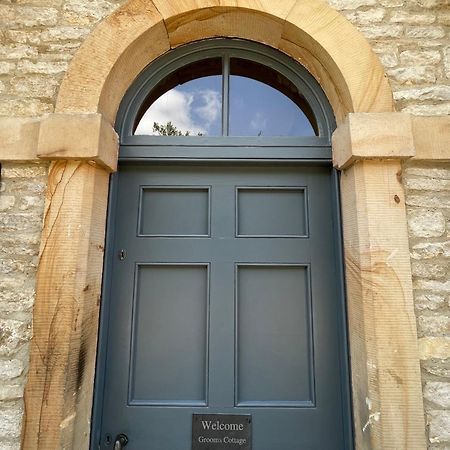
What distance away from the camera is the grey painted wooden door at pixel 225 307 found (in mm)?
2189

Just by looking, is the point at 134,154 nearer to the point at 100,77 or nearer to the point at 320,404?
the point at 100,77

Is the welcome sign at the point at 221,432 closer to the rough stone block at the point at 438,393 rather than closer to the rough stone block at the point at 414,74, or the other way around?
the rough stone block at the point at 438,393

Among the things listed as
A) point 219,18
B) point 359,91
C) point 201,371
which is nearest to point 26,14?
point 219,18

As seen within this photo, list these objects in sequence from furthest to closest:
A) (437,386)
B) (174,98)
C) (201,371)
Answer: (174,98) < (201,371) < (437,386)

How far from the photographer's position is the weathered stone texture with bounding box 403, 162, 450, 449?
193 cm

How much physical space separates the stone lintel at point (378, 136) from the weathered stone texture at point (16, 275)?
1822 mm

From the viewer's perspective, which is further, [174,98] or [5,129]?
[174,98]

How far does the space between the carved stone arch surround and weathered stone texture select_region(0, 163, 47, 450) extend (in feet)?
0.26

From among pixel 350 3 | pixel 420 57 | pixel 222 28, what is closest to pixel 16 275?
pixel 222 28

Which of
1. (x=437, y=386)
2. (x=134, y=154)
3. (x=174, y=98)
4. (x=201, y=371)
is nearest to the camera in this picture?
(x=437, y=386)

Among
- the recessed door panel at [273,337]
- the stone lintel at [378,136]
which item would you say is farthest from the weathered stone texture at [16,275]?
the stone lintel at [378,136]


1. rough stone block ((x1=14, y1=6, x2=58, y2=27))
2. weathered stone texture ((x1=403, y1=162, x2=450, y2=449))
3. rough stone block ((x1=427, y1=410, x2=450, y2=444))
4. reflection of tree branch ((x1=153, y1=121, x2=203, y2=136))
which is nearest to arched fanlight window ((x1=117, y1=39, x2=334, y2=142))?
reflection of tree branch ((x1=153, y1=121, x2=203, y2=136))

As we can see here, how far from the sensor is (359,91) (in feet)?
7.34

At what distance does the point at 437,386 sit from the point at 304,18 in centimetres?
228
